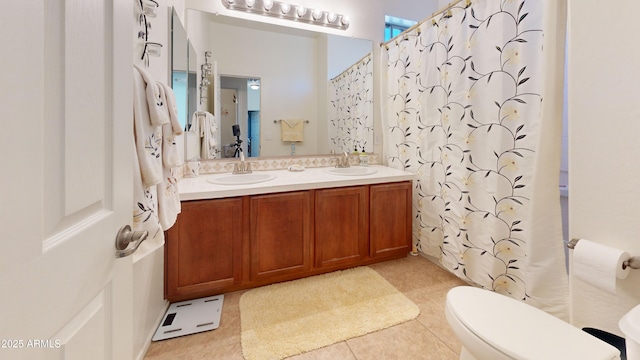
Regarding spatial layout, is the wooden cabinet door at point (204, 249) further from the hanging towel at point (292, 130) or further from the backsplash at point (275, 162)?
the hanging towel at point (292, 130)

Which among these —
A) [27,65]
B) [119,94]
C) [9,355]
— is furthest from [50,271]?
[119,94]

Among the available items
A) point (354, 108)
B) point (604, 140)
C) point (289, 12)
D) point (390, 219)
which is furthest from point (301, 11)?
point (604, 140)

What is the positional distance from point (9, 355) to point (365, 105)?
9.52 ft

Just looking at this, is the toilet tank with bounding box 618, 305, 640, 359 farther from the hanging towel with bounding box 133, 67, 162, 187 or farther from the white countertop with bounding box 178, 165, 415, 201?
the white countertop with bounding box 178, 165, 415, 201

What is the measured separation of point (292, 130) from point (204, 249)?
1378 mm

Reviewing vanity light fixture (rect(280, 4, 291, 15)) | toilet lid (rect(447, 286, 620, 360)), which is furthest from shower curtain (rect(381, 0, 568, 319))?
vanity light fixture (rect(280, 4, 291, 15))

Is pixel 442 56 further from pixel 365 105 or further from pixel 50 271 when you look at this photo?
pixel 50 271

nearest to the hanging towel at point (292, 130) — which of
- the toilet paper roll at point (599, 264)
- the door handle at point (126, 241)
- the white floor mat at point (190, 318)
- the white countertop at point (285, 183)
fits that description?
the white countertop at point (285, 183)

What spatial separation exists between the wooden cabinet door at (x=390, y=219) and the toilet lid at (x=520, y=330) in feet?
3.65

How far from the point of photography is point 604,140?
1002 mm

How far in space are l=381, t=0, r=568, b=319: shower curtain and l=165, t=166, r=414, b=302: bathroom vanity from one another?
42 centimetres

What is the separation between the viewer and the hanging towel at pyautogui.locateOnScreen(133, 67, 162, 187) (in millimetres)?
922

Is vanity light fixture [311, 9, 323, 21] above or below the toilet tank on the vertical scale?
above

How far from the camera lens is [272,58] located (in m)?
2.51
